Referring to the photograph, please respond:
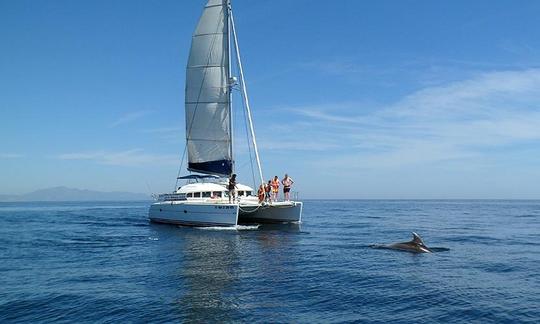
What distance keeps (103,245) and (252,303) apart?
16316 millimetres

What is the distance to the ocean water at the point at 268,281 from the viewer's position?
43.0ft

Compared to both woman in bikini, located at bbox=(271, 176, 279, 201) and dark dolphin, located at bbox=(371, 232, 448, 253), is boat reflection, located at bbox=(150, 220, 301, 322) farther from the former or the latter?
dark dolphin, located at bbox=(371, 232, 448, 253)

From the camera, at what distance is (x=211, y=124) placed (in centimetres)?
4128

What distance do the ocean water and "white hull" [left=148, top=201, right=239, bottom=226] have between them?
500cm

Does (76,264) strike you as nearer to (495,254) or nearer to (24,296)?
(24,296)

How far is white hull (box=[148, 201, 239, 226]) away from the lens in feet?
112

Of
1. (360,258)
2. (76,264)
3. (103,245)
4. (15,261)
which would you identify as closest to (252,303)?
(360,258)

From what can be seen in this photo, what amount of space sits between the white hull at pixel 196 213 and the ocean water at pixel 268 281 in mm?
4996

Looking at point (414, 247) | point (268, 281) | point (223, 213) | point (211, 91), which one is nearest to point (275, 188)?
point (223, 213)

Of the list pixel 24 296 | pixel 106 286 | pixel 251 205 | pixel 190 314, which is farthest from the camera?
pixel 251 205

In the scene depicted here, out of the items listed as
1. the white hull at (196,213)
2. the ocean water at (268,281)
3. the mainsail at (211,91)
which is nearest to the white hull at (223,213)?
the white hull at (196,213)

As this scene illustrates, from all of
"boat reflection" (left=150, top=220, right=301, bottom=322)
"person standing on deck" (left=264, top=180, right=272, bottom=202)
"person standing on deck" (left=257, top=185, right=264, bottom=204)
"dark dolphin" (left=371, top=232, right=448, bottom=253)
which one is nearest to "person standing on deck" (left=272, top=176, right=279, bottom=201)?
"person standing on deck" (left=264, top=180, right=272, bottom=202)

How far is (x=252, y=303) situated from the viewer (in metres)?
14.1

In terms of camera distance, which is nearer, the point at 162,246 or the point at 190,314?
the point at 190,314
